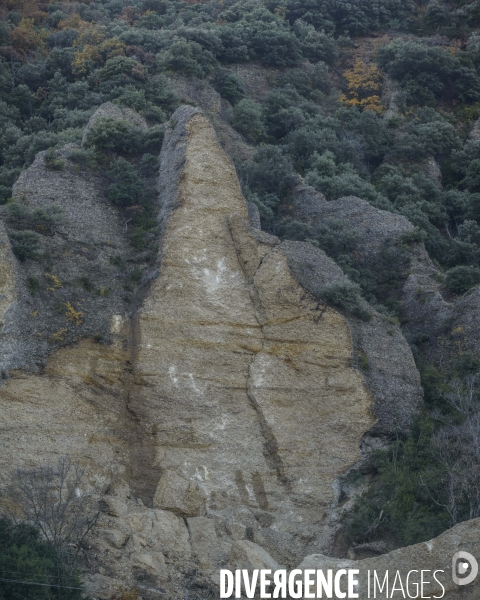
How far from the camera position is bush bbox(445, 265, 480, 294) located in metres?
40.1

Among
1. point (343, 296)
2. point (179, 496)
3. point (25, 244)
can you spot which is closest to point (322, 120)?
point (343, 296)

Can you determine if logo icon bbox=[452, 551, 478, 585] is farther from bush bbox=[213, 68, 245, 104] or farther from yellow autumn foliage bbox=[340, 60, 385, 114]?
yellow autumn foliage bbox=[340, 60, 385, 114]

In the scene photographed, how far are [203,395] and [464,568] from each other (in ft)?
33.7

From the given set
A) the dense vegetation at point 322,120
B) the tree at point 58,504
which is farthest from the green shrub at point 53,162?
the tree at point 58,504

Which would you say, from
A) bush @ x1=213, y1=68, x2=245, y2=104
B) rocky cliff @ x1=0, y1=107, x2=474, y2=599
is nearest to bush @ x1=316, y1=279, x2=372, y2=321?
rocky cliff @ x1=0, y1=107, x2=474, y2=599

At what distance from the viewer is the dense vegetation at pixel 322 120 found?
3167 cm

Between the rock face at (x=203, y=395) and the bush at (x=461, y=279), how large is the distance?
638 cm

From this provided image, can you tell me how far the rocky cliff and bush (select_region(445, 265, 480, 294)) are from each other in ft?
20.1

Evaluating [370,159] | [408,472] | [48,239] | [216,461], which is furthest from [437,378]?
[370,159]

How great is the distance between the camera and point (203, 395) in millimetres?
31609

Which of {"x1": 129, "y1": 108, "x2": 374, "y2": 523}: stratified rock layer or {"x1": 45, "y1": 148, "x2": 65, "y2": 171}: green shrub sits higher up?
{"x1": 45, "y1": 148, "x2": 65, "y2": 171}: green shrub

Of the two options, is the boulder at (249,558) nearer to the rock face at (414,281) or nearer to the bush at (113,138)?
the rock face at (414,281)

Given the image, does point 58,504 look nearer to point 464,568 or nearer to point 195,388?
point 195,388

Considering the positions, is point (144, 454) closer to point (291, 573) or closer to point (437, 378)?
point (291, 573)
